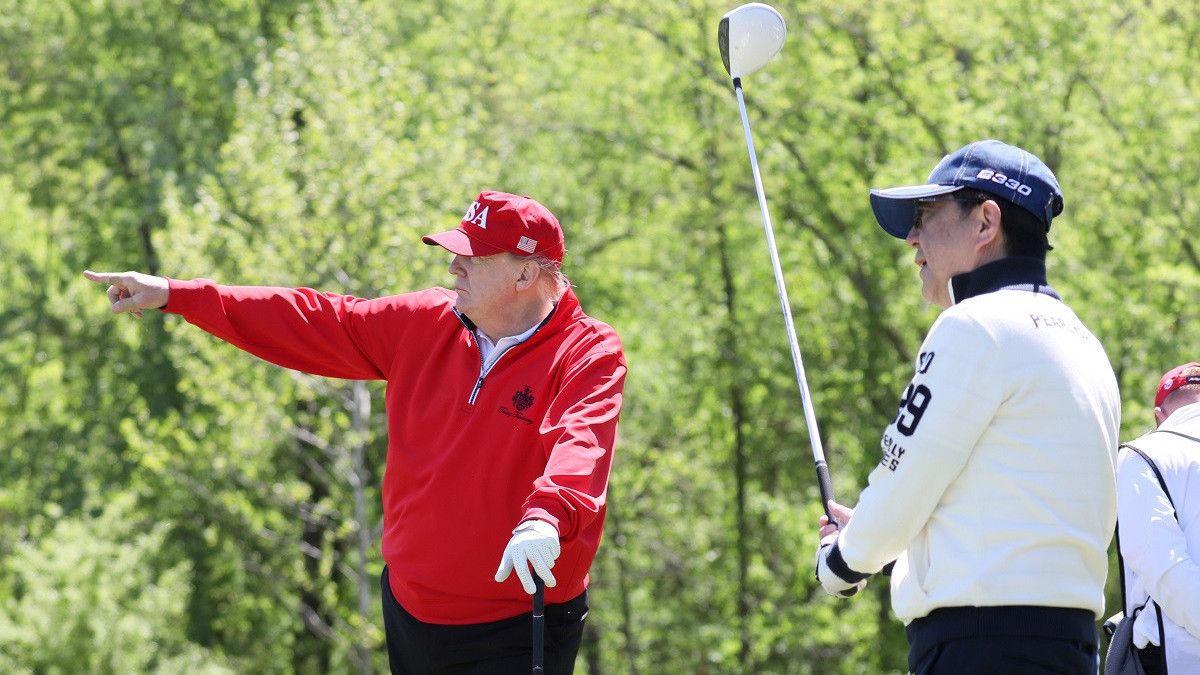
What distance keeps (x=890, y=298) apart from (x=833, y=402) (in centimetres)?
153

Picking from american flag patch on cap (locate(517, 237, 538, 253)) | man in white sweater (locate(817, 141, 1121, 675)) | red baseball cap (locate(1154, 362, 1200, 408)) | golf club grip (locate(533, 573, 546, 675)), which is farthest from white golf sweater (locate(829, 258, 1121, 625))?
red baseball cap (locate(1154, 362, 1200, 408))

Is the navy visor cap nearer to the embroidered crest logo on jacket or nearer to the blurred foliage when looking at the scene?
the embroidered crest logo on jacket

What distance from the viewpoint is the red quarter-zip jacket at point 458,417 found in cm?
412

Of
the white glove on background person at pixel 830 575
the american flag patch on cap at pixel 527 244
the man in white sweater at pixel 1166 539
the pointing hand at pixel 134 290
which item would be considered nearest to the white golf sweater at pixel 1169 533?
the man in white sweater at pixel 1166 539

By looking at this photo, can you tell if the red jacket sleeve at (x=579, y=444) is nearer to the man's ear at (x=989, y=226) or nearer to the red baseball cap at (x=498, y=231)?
the red baseball cap at (x=498, y=231)

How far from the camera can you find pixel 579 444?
395 cm

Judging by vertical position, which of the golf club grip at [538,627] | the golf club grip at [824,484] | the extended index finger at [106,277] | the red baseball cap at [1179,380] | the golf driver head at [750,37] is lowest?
the golf club grip at [538,627]

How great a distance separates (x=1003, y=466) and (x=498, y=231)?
6.10 feet

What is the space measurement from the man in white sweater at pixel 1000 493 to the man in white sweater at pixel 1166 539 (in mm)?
1177

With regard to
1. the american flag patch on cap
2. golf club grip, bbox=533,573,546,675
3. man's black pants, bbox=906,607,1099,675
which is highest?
the american flag patch on cap

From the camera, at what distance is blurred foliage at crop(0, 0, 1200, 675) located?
15398 mm

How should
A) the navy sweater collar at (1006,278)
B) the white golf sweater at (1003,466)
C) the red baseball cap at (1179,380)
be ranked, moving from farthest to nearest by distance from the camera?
1. the red baseball cap at (1179,380)
2. the navy sweater collar at (1006,278)
3. the white golf sweater at (1003,466)

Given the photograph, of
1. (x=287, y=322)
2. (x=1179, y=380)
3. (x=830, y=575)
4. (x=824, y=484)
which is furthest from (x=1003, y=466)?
(x=287, y=322)

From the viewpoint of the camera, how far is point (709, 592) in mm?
20750
